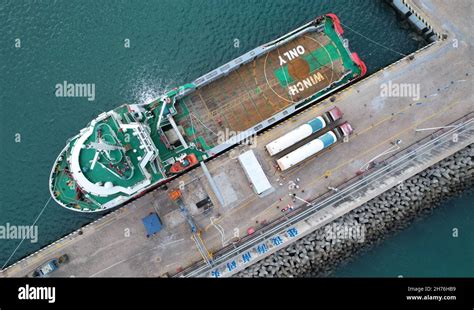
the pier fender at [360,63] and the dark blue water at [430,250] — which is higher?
the pier fender at [360,63]

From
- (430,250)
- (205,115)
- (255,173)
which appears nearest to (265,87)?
(205,115)

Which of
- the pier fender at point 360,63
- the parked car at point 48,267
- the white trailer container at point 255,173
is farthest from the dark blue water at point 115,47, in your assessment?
the white trailer container at point 255,173

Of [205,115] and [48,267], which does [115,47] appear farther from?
[48,267]

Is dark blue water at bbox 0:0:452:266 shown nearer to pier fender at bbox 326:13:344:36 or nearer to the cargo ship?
pier fender at bbox 326:13:344:36

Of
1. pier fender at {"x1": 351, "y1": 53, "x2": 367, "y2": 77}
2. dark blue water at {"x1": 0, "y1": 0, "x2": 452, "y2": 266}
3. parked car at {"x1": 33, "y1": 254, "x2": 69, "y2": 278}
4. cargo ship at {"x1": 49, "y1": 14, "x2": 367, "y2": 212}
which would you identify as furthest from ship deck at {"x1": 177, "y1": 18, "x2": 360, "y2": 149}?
parked car at {"x1": 33, "y1": 254, "x2": 69, "y2": 278}

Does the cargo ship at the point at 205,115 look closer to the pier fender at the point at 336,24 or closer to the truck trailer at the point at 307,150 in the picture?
the pier fender at the point at 336,24

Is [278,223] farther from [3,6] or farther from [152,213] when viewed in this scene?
[3,6]

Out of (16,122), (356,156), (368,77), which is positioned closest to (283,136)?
(356,156)
